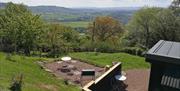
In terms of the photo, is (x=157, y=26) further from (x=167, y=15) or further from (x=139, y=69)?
(x=139, y=69)

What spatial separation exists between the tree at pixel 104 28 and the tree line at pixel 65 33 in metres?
0.25

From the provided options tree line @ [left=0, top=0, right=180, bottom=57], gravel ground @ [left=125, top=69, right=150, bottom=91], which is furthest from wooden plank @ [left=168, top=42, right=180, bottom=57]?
tree line @ [left=0, top=0, right=180, bottom=57]

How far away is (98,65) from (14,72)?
1199 cm

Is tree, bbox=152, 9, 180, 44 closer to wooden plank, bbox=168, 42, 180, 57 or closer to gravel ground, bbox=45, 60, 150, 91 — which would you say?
gravel ground, bbox=45, 60, 150, 91

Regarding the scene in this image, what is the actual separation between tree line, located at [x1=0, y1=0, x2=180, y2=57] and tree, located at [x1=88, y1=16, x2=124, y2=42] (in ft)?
0.82

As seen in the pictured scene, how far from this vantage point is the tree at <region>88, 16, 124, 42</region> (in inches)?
3046

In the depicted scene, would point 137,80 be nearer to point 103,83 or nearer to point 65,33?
point 103,83

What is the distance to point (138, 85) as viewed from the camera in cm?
2433

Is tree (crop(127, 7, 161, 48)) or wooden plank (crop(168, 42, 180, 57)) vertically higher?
wooden plank (crop(168, 42, 180, 57))

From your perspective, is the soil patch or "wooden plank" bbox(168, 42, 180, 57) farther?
the soil patch

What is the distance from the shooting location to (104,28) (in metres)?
78.1

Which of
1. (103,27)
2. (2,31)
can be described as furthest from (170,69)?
(103,27)

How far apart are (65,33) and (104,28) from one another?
10.1m

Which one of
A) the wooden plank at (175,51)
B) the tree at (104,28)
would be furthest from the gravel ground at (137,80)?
the tree at (104,28)
